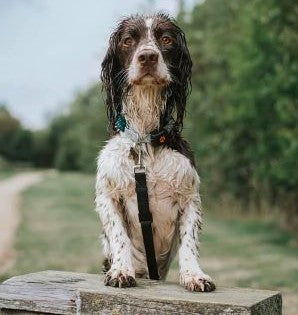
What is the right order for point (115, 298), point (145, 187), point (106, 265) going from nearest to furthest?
point (115, 298), point (145, 187), point (106, 265)

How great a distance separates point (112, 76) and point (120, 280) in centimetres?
115

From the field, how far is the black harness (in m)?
6.99

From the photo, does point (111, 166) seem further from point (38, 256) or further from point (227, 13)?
point (227, 13)

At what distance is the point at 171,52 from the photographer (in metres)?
4.28

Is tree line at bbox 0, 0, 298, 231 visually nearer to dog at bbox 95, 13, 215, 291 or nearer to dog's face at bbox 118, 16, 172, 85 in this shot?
dog at bbox 95, 13, 215, 291

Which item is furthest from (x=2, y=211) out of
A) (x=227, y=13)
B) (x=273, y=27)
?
(x=273, y=27)

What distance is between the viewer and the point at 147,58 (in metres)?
4.07

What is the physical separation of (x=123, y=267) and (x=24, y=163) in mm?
74037

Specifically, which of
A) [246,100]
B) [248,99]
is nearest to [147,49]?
[248,99]

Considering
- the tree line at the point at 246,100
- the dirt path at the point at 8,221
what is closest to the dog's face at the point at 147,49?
the tree line at the point at 246,100

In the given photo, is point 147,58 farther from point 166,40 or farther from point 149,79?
point 166,40

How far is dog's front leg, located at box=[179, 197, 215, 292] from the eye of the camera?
13.5 ft

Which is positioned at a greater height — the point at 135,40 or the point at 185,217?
the point at 135,40

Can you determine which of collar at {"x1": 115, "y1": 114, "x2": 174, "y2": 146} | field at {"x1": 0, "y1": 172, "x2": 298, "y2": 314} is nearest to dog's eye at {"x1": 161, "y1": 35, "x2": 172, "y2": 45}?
collar at {"x1": 115, "y1": 114, "x2": 174, "y2": 146}
